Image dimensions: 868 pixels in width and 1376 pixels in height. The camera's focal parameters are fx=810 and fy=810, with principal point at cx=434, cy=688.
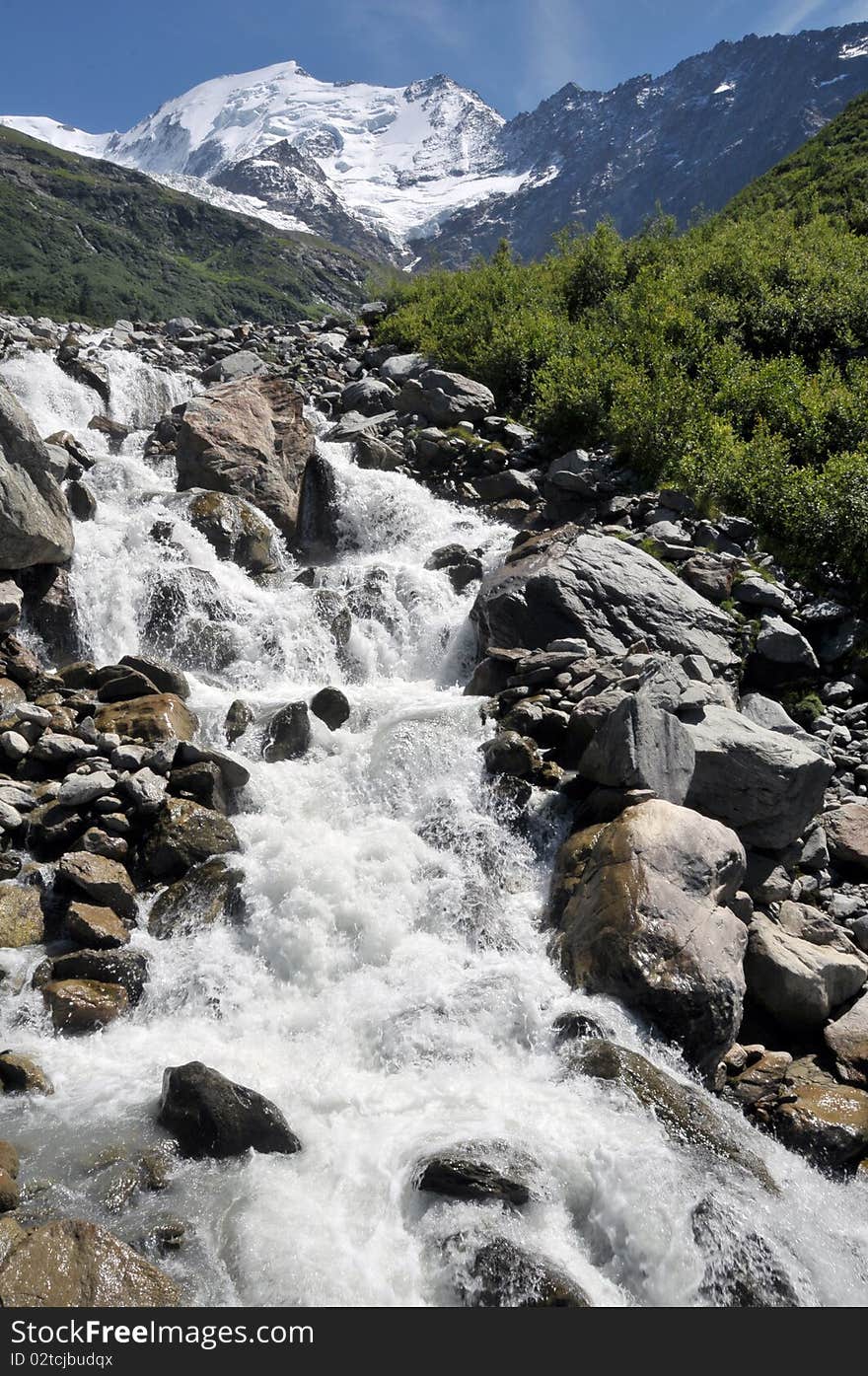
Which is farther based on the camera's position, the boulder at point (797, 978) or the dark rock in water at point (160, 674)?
the dark rock in water at point (160, 674)

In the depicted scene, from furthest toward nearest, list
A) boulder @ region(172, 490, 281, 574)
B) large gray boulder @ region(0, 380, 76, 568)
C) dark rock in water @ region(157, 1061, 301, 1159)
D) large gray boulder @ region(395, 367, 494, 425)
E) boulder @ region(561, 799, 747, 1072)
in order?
large gray boulder @ region(395, 367, 494, 425) < boulder @ region(172, 490, 281, 574) < large gray boulder @ region(0, 380, 76, 568) < boulder @ region(561, 799, 747, 1072) < dark rock in water @ region(157, 1061, 301, 1159)

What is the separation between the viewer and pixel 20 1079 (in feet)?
25.2

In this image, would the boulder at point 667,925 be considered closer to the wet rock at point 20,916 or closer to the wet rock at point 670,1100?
the wet rock at point 670,1100

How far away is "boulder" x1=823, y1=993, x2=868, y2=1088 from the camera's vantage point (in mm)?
8539

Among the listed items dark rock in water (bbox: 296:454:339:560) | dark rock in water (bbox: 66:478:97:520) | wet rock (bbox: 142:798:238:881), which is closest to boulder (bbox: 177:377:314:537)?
dark rock in water (bbox: 296:454:339:560)

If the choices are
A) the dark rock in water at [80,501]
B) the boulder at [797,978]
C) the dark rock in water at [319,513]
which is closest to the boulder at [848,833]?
the boulder at [797,978]

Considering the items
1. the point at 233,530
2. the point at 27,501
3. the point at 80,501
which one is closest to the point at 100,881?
the point at 27,501

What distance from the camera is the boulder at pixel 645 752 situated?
10375 mm

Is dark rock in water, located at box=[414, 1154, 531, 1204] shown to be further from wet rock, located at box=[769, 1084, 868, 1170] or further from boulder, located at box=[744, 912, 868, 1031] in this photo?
boulder, located at box=[744, 912, 868, 1031]

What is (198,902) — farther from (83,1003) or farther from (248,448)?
(248,448)

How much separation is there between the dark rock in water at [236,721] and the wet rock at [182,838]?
232 centimetres

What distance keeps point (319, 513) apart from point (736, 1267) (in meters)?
17.4

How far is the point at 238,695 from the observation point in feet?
49.1

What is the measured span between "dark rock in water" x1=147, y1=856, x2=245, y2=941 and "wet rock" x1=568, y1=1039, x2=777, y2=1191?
454cm
